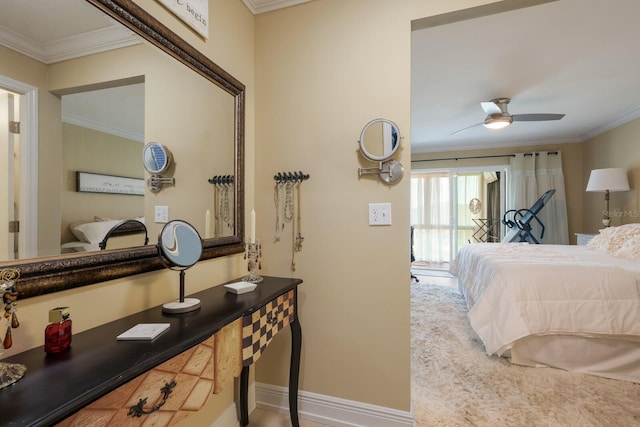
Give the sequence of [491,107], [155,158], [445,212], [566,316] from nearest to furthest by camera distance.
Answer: [155,158], [566,316], [491,107], [445,212]

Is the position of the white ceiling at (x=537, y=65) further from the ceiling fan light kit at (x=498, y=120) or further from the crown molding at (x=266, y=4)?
the crown molding at (x=266, y=4)

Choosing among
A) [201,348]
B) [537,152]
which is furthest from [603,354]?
[537,152]

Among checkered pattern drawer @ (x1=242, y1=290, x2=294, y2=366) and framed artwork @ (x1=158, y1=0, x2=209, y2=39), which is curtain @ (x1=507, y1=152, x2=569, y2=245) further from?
framed artwork @ (x1=158, y1=0, x2=209, y2=39)

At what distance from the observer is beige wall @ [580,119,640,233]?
11.8 ft

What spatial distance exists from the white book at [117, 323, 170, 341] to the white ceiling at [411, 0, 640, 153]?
2306 mm

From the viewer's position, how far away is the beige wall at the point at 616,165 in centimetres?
361

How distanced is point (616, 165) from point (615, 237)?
5.52 ft

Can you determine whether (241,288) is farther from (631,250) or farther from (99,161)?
(631,250)

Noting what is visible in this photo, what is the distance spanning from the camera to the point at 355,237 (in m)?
1.62

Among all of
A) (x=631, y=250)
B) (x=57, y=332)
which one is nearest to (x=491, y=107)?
(x=631, y=250)

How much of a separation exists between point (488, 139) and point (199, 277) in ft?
17.1

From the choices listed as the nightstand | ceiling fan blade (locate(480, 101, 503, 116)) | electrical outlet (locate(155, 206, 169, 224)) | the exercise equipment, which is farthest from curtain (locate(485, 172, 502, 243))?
electrical outlet (locate(155, 206, 169, 224))

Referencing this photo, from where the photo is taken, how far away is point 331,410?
1641 millimetres

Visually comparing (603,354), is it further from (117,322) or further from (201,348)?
(117,322)
